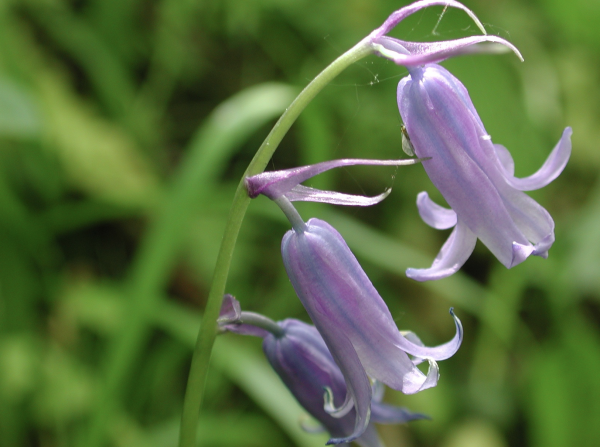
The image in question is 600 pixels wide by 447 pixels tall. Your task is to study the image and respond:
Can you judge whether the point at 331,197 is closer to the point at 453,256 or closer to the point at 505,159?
the point at 453,256

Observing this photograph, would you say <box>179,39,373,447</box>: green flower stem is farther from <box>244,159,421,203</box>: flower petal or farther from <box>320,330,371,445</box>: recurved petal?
<box>320,330,371,445</box>: recurved petal

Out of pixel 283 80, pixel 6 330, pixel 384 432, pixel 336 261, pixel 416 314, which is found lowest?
pixel 384 432

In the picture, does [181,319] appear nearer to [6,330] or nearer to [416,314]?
[6,330]

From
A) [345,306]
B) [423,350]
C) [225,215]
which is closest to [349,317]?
[345,306]

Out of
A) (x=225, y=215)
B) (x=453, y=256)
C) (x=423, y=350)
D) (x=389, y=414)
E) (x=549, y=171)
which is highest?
(x=549, y=171)

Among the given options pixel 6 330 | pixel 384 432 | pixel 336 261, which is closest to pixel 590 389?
pixel 384 432

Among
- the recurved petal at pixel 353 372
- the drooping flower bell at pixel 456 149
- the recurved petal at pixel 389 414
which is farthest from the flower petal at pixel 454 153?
the recurved petal at pixel 389 414

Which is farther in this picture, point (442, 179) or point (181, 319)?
point (181, 319)
